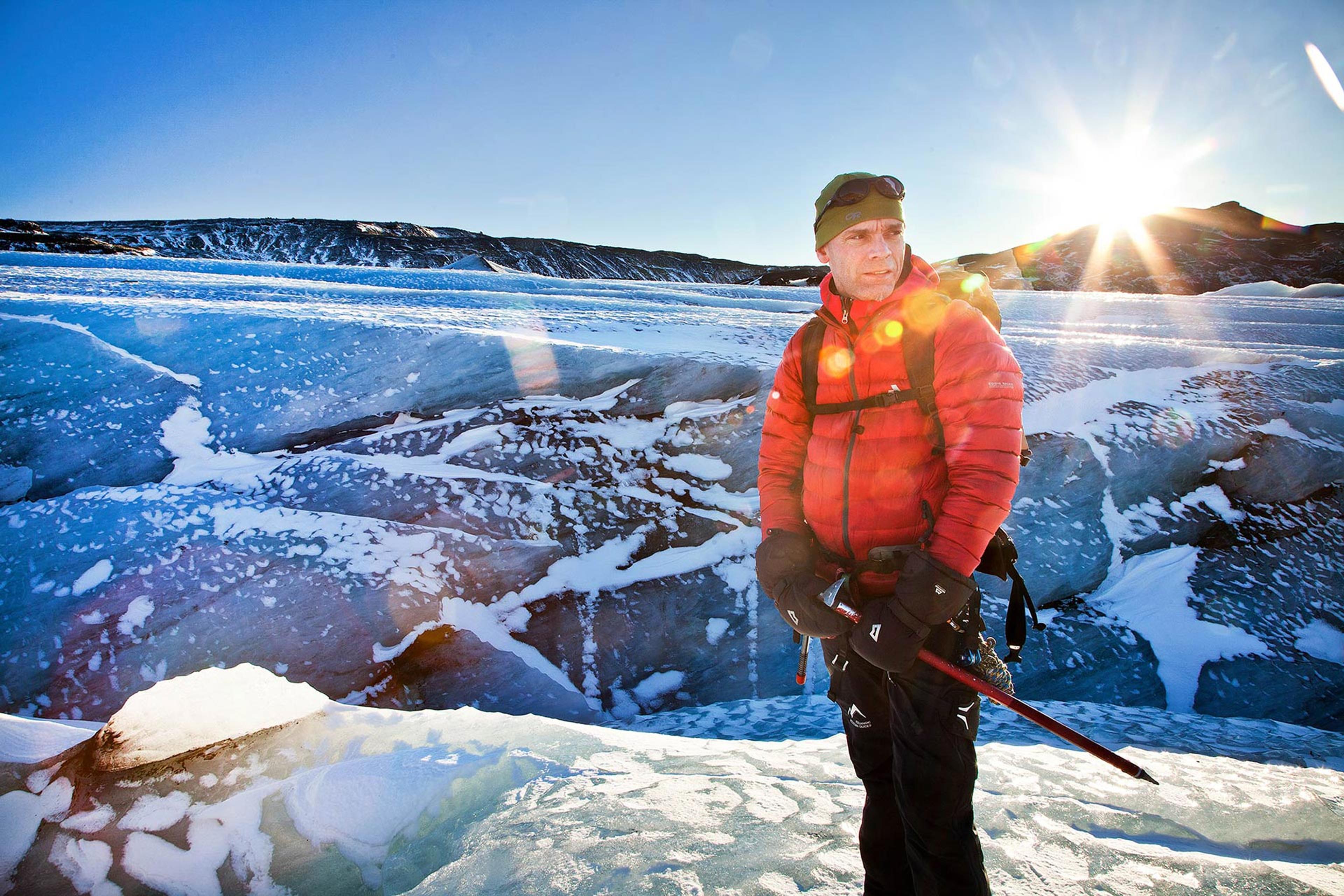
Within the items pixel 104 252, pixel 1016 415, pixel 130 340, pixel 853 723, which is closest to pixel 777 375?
pixel 1016 415

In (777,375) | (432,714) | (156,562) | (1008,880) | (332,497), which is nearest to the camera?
(1008,880)

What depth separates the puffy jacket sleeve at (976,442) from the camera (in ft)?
3.67

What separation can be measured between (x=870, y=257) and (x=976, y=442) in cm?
48

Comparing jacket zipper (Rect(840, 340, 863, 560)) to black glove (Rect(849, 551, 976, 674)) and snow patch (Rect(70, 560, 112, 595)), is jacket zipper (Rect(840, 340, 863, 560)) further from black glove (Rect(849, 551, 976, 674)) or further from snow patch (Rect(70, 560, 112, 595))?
snow patch (Rect(70, 560, 112, 595))

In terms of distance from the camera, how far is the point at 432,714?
6.14 ft

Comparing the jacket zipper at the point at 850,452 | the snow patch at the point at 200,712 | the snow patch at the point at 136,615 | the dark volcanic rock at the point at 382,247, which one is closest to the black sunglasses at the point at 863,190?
the jacket zipper at the point at 850,452

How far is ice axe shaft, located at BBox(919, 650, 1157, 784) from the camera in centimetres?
100

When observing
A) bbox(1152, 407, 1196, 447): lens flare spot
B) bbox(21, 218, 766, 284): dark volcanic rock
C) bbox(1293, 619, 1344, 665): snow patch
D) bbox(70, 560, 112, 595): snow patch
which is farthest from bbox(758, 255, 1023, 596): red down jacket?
bbox(21, 218, 766, 284): dark volcanic rock

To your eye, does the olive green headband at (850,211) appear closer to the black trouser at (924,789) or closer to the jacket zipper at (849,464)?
the jacket zipper at (849,464)

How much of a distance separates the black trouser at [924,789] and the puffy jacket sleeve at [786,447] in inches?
17.3

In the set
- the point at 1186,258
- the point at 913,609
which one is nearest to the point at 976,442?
the point at 913,609

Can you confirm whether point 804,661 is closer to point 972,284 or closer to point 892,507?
point 892,507

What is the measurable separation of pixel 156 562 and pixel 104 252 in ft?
48.6

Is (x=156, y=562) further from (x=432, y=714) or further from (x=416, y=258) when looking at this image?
(x=416, y=258)
